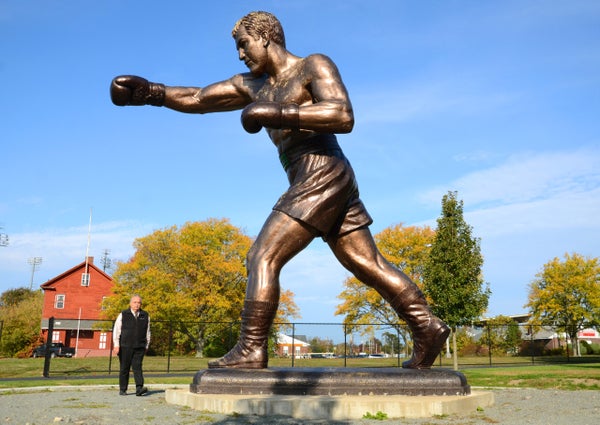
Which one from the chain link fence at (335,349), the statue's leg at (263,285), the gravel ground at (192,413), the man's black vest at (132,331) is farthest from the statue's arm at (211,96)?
the chain link fence at (335,349)

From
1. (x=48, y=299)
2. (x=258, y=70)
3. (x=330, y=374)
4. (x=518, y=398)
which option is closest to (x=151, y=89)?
(x=258, y=70)

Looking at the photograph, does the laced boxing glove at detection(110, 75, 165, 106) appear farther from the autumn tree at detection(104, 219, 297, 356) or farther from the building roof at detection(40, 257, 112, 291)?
the building roof at detection(40, 257, 112, 291)

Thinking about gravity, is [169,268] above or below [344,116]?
above

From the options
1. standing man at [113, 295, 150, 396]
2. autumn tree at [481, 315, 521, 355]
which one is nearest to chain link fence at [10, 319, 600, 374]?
autumn tree at [481, 315, 521, 355]

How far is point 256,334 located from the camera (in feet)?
15.8

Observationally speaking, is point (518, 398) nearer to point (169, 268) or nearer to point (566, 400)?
point (566, 400)

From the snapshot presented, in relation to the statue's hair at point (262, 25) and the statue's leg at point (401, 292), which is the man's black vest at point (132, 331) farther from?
the statue's hair at point (262, 25)

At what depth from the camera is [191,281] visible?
40062 millimetres

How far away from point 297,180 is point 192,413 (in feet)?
6.96

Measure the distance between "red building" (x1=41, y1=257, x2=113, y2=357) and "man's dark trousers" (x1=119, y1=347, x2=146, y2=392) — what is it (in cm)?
4252

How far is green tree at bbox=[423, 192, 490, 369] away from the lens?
63.4ft

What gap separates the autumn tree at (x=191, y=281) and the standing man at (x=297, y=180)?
30917 mm

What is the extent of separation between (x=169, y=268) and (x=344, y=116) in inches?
1472

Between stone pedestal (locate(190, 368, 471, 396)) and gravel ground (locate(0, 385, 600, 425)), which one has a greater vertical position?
stone pedestal (locate(190, 368, 471, 396))
